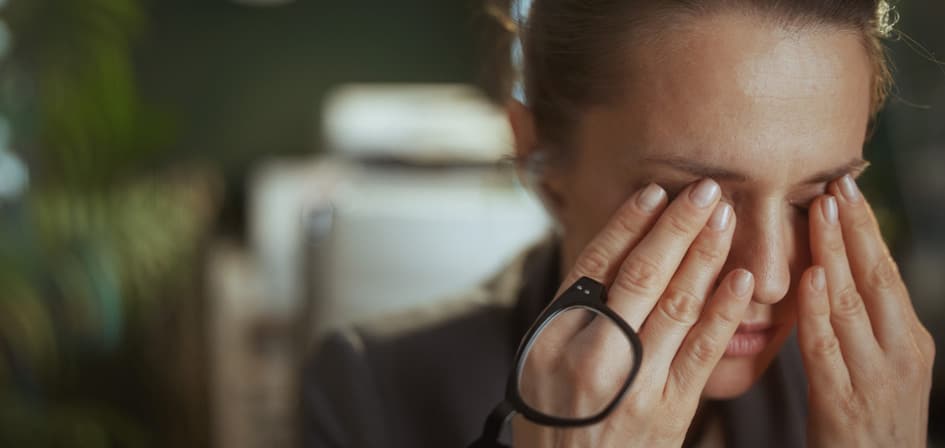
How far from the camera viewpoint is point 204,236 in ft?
7.02

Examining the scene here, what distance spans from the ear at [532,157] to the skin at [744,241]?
0.39 ft

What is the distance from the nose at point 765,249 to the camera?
555mm

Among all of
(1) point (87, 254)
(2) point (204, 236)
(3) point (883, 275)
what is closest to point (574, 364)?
(3) point (883, 275)

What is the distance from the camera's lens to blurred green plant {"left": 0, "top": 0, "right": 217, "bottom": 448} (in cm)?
173

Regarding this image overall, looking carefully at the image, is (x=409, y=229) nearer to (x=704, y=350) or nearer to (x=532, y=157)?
(x=532, y=157)

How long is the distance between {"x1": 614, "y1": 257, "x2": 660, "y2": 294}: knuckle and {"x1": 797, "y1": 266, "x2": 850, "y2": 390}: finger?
0.33ft

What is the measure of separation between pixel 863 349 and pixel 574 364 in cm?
20

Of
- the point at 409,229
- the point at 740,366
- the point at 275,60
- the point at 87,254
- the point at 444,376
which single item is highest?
the point at 740,366

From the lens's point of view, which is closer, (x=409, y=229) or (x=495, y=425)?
(x=495, y=425)

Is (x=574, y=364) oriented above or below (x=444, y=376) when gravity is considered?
above

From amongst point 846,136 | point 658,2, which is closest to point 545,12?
point 658,2

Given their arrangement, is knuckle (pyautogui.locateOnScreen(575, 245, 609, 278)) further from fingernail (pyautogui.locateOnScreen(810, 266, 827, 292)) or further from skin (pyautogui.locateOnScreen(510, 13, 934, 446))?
fingernail (pyautogui.locateOnScreen(810, 266, 827, 292))

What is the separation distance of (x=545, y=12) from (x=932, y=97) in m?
0.28

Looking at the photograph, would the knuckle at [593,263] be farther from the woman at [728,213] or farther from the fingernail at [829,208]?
the fingernail at [829,208]
